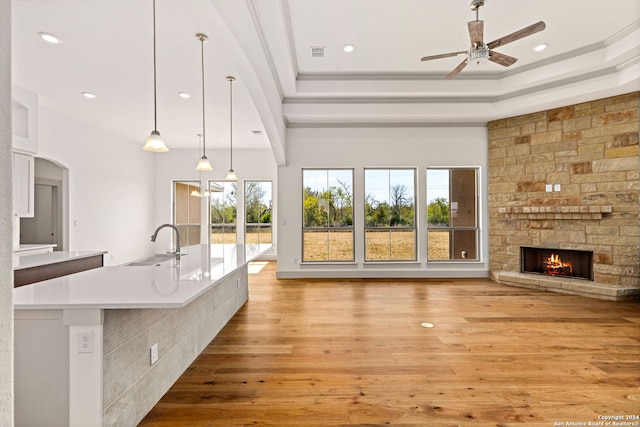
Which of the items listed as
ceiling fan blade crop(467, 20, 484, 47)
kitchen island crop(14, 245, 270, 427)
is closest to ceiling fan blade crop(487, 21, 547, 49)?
ceiling fan blade crop(467, 20, 484, 47)

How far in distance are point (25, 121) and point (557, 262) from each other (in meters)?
8.77

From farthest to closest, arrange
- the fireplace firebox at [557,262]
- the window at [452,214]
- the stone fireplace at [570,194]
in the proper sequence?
the window at [452,214]
the fireplace firebox at [557,262]
the stone fireplace at [570,194]

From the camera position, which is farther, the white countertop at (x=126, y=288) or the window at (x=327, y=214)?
the window at (x=327, y=214)

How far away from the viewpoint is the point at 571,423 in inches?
74.7

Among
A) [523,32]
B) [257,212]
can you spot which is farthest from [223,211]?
[523,32]

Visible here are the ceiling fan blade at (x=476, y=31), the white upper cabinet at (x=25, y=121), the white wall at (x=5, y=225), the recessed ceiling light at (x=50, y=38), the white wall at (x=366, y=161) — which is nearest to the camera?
the white wall at (x=5, y=225)

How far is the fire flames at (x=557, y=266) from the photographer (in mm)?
5246

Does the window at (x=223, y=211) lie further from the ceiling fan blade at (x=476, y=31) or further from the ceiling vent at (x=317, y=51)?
the ceiling fan blade at (x=476, y=31)

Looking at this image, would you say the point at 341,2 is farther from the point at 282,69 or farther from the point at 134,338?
the point at 134,338

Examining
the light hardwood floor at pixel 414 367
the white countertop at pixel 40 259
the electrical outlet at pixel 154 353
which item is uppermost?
the white countertop at pixel 40 259

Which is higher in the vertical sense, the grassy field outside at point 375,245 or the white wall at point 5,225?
the white wall at point 5,225

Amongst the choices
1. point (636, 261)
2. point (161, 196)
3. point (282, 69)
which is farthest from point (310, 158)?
point (636, 261)

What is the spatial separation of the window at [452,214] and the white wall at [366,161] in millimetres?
148

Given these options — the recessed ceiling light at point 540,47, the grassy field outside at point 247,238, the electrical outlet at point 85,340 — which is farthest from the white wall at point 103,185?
the recessed ceiling light at point 540,47
